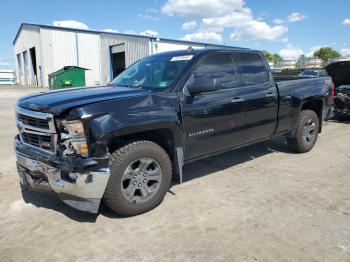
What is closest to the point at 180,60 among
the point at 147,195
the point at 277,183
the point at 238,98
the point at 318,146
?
the point at 238,98

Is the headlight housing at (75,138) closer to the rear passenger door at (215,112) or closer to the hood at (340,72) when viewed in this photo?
the rear passenger door at (215,112)

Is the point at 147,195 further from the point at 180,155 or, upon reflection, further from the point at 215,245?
the point at 215,245

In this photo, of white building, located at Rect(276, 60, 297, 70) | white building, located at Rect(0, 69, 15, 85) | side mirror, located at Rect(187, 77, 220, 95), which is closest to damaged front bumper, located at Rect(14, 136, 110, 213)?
side mirror, located at Rect(187, 77, 220, 95)

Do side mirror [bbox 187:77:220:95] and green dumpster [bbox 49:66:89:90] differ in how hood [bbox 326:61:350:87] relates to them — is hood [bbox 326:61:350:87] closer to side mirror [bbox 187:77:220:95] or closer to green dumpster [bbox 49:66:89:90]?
side mirror [bbox 187:77:220:95]

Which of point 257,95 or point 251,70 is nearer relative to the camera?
point 257,95

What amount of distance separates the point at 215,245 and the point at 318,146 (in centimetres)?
468

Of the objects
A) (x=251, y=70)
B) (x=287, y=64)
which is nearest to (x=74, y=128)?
(x=251, y=70)

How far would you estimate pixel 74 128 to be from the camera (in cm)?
329

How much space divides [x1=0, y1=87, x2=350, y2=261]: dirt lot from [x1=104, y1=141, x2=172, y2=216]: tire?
16 cm

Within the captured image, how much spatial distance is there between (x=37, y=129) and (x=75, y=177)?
0.75 m

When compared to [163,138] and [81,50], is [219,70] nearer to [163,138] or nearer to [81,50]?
[163,138]

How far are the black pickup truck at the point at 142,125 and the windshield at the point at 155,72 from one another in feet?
0.06

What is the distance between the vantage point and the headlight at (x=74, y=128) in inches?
129

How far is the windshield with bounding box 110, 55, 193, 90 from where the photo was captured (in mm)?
4354
